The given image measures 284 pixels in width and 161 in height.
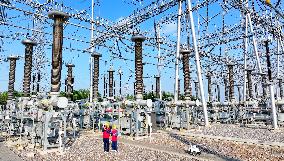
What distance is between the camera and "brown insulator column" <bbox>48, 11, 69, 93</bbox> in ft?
34.6

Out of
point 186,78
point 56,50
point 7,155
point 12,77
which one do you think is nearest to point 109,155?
point 7,155

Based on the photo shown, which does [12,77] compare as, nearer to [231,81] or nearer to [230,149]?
[230,149]

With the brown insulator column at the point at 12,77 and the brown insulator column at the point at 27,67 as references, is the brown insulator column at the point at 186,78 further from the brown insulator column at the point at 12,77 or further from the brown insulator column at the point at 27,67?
the brown insulator column at the point at 12,77

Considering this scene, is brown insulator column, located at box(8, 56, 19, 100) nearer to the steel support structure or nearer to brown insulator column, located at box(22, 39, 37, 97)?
brown insulator column, located at box(22, 39, 37, 97)

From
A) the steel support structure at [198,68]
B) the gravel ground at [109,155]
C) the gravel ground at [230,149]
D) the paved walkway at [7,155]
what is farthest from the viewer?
the steel support structure at [198,68]

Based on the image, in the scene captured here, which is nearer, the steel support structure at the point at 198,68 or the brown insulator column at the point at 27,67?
the brown insulator column at the point at 27,67

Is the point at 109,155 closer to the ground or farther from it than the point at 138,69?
closer to the ground

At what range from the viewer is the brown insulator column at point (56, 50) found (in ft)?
34.6

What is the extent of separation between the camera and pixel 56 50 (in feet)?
35.1

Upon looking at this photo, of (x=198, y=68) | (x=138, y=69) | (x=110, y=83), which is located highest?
(x=198, y=68)

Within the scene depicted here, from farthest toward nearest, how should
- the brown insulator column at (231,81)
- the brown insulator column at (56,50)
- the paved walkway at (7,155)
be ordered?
1. the brown insulator column at (231,81)
2. the brown insulator column at (56,50)
3. the paved walkway at (7,155)

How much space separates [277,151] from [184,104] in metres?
8.80

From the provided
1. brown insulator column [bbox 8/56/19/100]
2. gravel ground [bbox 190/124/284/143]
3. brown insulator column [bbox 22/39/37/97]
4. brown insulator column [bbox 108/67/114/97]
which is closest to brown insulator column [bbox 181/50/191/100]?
gravel ground [bbox 190/124/284/143]

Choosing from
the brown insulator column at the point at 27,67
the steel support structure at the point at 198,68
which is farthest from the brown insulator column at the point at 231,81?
the brown insulator column at the point at 27,67
